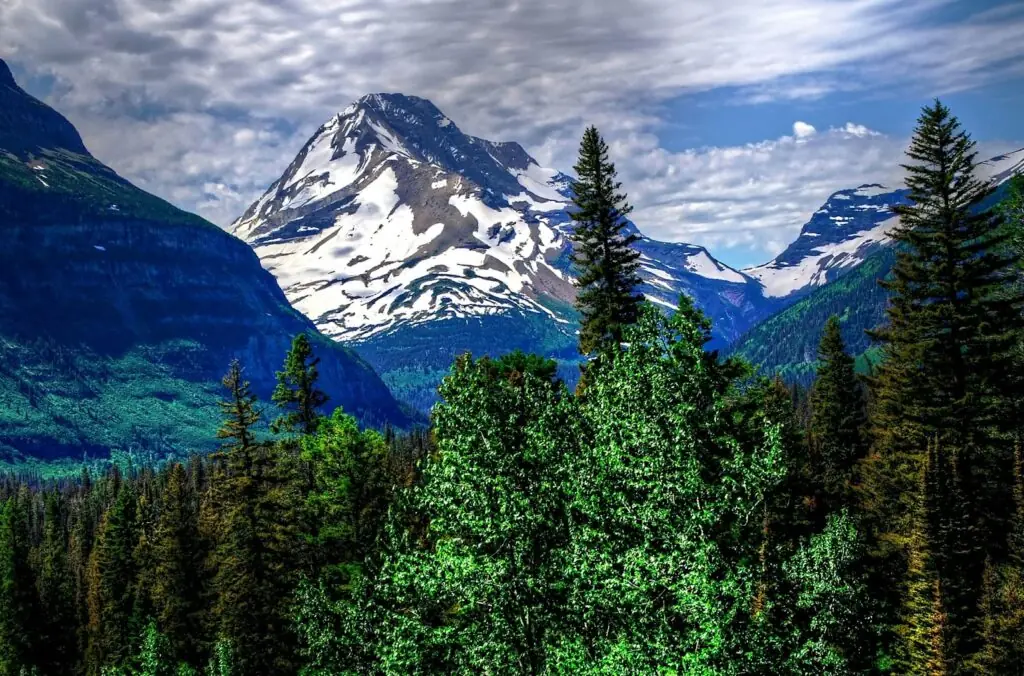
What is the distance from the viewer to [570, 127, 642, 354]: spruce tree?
5541 centimetres

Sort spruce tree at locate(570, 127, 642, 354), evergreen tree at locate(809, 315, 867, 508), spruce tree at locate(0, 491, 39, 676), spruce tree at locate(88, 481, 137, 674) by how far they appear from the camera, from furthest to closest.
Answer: spruce tree at locate(0, 491, 39, 676), spruce tree at locate(88, 481, 137, 674), evergreen tree at locate(809, 315, 867, 508), spruce tree at locate(570, 127, 642, 354)

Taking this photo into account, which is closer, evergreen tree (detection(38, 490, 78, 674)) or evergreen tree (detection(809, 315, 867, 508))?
evergreen tree (detection(809, 315, 867, 508))

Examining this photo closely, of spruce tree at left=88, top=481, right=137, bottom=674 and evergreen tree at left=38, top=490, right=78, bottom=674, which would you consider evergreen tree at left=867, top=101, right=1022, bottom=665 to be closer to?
spruce tree at left=88, top=481, right=137, bottom=674

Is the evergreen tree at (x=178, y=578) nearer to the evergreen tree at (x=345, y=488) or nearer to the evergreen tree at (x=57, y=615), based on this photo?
the evergreen tree at (x=345, y=488)

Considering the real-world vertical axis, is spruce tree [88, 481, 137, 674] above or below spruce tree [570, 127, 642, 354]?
below

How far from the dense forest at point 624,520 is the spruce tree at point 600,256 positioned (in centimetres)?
19

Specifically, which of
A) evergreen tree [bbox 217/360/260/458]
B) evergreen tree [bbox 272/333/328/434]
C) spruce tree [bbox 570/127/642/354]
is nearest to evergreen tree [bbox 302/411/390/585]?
evergreen tree [bbox 272/333/328/434]

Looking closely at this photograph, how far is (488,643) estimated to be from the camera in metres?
25.9

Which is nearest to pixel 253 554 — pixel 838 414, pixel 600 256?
pixel 600 256

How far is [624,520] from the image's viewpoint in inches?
1030

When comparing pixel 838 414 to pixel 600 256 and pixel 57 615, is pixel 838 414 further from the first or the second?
pixel 57 615

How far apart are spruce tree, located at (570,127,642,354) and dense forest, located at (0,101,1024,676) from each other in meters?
0.19

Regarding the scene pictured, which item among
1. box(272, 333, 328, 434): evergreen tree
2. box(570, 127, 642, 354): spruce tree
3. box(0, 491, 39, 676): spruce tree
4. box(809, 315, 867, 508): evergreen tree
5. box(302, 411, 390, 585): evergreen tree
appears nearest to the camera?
box(570, 127, 642, 354): spruce tree

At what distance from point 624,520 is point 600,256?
106 feet
